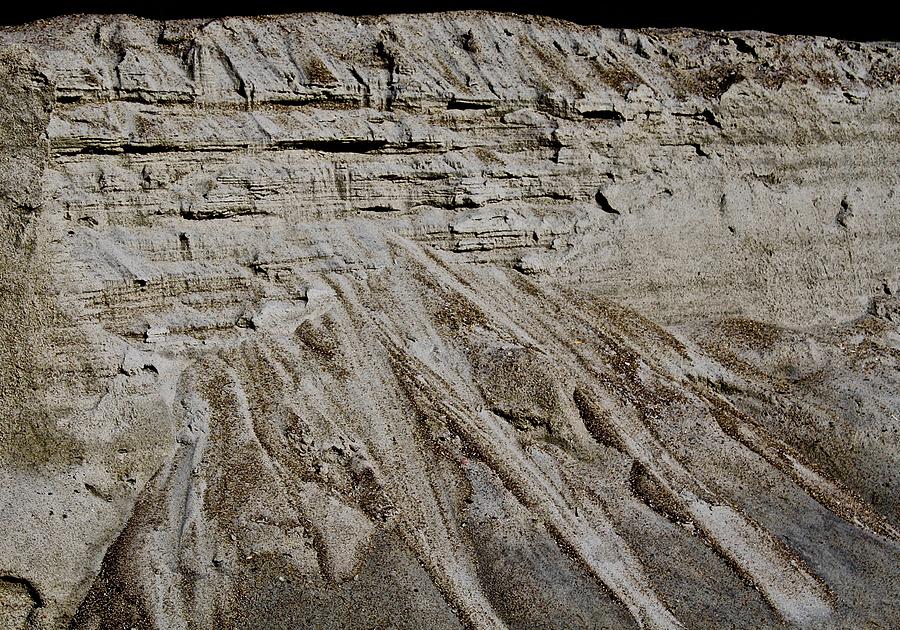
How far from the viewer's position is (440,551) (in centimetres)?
1118

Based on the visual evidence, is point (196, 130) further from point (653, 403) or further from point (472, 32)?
point (653, 403)

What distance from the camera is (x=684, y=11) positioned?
62.0 ft

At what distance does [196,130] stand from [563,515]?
7.48 metres

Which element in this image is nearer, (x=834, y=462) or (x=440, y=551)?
(x=440, y=551)

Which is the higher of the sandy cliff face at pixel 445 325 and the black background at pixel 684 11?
the black background at pixel 684 11

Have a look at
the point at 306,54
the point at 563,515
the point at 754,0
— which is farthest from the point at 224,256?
the point at 754,0

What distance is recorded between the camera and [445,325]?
44.6 feet

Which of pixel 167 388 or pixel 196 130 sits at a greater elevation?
pixel 196 130

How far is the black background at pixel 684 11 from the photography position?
667 inches

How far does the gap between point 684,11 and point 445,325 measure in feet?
31.8

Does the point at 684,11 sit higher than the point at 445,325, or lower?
higher

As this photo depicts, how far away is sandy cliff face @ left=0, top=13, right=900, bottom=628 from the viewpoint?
11.1m

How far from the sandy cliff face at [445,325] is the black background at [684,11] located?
8.34ft

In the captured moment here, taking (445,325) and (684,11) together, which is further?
(684,11)
